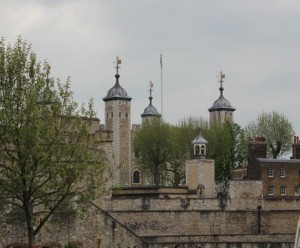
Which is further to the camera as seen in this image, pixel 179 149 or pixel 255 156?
pixel 179 149

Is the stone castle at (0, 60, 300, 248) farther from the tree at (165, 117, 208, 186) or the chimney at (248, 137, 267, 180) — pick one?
the tree at (165, 117, 208, 186)

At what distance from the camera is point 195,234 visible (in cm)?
6862

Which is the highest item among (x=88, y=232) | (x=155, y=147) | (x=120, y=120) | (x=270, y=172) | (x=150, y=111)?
(x=150, y=111)

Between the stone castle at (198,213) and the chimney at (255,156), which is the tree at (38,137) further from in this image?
the chimney at (255,156)

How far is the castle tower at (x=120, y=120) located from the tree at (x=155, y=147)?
2312 centimetres

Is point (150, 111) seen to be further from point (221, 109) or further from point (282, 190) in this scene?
point (282, 190)

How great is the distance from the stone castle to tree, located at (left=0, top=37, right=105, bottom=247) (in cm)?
515

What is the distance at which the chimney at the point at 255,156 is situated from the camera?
3194 inches

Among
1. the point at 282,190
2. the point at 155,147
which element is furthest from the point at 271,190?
the point at 155,147

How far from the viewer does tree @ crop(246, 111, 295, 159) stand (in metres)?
109

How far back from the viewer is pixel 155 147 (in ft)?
350

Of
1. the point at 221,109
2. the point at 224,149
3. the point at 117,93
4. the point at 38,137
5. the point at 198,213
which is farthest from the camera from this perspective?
the point at 221,109

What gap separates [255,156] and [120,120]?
5592 centimetres

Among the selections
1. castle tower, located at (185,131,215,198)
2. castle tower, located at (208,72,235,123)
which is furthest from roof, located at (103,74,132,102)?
castle tower, located at (185,131,215,198)
